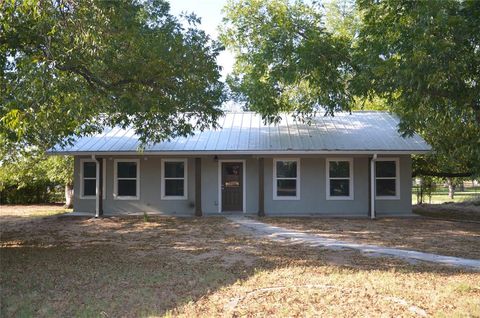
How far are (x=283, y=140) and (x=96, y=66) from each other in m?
9.89

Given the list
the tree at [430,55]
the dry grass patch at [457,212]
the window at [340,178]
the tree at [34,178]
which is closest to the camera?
the tree at [430,55]

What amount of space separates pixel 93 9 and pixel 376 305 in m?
6.86

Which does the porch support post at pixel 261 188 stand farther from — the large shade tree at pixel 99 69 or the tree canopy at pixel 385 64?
the large shade tree at pixel 99 69

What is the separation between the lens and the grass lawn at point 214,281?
239 inches

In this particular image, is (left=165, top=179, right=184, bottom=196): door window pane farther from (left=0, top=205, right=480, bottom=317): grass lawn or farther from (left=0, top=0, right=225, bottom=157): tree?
(left=0, top=205, right=480, bottom=317): grass lawn

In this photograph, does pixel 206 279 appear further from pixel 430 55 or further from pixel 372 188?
pixel 372 188

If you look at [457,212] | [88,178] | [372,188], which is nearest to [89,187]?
[88,178]

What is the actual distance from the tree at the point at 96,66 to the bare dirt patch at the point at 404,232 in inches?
192

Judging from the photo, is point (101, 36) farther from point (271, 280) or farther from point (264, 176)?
point (264, 176)

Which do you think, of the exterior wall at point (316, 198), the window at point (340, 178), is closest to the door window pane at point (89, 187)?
the exterior wall at point (316, 198)

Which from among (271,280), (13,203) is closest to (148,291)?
(271,280)

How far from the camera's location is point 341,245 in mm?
11148

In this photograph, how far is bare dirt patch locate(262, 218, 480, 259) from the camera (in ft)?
36.3

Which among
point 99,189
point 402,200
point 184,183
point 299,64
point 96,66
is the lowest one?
point 402,200
